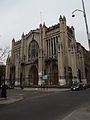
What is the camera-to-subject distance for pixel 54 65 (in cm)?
5009

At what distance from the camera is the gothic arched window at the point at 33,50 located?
188 feet

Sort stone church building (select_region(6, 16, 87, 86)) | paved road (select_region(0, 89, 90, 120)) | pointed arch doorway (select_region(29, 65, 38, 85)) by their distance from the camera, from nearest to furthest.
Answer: paved road (select_region(0, 89, 90, 120)) < stone church building (select_region(6, 16, 87, 86)) < pointed arch doorway (select_region(29, 65, 38, 85))

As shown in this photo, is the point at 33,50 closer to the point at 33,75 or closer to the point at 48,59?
the point at 33,75

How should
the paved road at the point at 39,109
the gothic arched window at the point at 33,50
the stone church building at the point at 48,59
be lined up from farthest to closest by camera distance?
1. the gothic arched window at the point at 33,50
2. the stone church building at the point at 48,59
3. the paved road at the point at 39,109

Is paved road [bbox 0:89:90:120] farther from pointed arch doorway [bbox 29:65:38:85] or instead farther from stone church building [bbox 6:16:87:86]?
pointed arch doorway [bbox 29:65:38:85]

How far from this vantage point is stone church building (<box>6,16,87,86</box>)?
46938 millimetres

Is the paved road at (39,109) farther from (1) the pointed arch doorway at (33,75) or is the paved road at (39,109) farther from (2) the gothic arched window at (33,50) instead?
(2) the gothic arched window at (33,50)

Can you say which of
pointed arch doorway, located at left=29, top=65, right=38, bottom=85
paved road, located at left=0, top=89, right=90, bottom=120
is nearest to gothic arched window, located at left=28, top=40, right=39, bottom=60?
pointed arch doorway, located at left=29, top=65, right=38, bottom=85

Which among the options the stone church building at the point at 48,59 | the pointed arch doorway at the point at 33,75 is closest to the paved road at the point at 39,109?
the stone church building at the point at 48,59

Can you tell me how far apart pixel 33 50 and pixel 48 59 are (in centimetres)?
1085

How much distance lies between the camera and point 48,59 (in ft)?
163

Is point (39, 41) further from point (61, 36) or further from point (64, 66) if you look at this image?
point (64, 66)

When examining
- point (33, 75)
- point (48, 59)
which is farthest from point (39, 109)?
point (33, 75)

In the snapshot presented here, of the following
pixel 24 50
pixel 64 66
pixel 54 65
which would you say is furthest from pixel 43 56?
pixel 24 50
